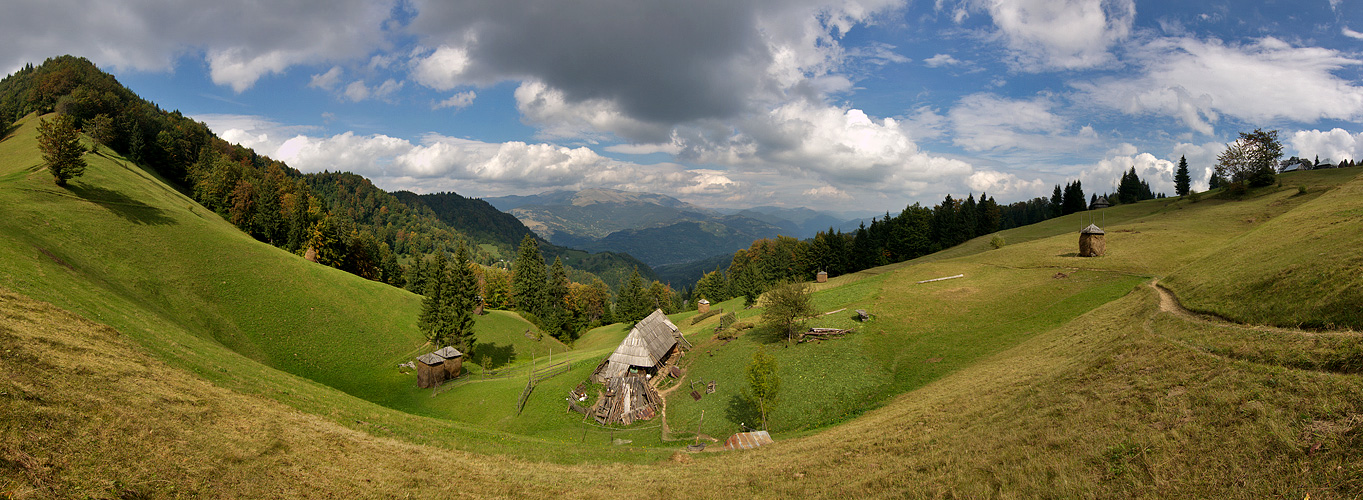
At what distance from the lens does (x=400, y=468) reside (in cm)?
1370

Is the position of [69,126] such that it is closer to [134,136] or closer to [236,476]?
[134,136]

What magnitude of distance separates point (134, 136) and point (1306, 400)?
127 metres

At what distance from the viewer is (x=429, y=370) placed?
36.4 meters

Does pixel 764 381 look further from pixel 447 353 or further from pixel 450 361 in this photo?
pixel 447 353

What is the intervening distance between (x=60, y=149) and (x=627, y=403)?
55.8 m

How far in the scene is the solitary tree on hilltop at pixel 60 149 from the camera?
3791 centimetres

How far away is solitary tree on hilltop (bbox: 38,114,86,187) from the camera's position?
124ft

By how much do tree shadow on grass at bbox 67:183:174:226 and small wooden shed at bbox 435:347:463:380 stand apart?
3061 cm

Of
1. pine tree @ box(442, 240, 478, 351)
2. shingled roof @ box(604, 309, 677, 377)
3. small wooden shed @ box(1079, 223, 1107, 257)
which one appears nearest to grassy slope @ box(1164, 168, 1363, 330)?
small wooden shed @ box(1079, 223, 1107, 257)

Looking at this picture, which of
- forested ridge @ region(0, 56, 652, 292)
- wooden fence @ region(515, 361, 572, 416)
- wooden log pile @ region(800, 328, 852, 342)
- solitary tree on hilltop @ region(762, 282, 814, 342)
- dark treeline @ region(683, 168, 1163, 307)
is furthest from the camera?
dark treeline @ region(683, 168, 1163, 307)

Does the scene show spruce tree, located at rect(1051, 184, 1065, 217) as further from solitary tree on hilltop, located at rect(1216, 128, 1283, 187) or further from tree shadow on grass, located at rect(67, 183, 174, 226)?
tree shadow on grass, located at rect(67, 183, 174, 226)

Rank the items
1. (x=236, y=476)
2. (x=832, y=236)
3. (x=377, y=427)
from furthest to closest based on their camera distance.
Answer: (x=832, y=236), (x=377, y=427), (x=236, y=476)

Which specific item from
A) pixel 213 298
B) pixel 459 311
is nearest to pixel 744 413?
pixel 459 311

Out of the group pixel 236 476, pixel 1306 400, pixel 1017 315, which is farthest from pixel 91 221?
pixel 1017 315
